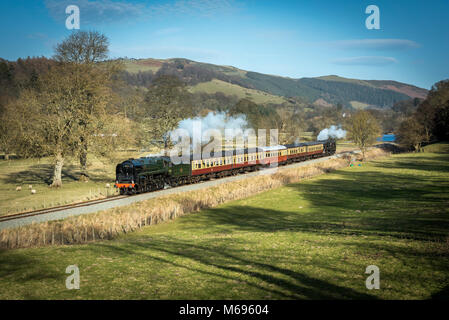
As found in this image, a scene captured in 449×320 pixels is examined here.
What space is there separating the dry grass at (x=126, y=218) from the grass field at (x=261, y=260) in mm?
1107

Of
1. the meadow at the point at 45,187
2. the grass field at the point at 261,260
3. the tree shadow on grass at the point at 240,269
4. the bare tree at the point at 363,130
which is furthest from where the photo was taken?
the bare tree at the point at 363,130

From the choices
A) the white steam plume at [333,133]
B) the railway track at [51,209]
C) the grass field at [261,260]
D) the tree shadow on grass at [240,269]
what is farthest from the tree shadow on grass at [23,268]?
the white steam plume at [333,133]

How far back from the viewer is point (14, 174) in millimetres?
42594

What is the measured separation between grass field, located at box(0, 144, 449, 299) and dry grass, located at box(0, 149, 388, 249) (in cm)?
111

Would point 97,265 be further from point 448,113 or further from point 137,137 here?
point 448,113

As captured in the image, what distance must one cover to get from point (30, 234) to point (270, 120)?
70.4m

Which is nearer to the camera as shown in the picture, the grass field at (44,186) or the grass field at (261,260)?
the grass field at (261,260)

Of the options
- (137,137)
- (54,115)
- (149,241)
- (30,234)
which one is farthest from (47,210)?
(137,137)

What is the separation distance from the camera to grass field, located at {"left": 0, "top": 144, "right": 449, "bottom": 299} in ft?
29.6

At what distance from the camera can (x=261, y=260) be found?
1189cm

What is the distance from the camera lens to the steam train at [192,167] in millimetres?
29188

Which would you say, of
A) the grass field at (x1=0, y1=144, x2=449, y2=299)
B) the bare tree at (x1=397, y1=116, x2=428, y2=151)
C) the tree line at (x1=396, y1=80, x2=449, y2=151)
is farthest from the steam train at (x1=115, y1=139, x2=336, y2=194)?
the tree line at (x1=396, y1=80, x2=449, y2=151)

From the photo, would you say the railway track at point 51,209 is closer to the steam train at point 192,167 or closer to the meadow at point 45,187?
the meadow at point 45,187
